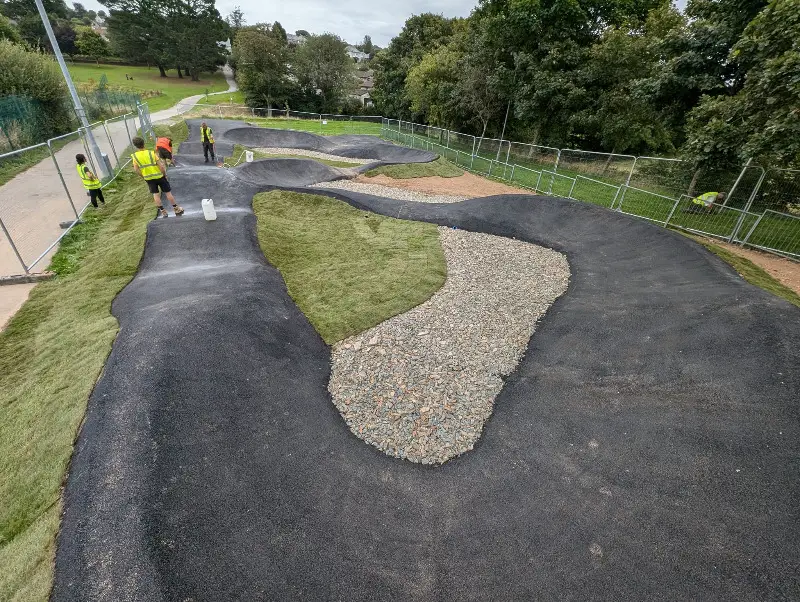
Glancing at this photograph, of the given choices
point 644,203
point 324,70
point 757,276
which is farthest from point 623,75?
point 324,70

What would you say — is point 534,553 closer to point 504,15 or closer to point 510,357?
point 510,357

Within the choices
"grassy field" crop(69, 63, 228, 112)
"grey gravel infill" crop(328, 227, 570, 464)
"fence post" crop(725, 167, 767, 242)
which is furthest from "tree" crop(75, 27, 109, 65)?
"fence post" crop(725, 167, 767, 242)

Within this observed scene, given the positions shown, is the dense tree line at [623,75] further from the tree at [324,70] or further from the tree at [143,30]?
the tree at [143,30]

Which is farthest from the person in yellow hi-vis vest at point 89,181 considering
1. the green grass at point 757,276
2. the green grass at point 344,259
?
the green grass at point 757,276

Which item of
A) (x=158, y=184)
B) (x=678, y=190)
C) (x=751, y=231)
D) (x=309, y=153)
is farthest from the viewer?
(x=309, y=153)

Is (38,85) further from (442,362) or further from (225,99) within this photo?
(225,99)

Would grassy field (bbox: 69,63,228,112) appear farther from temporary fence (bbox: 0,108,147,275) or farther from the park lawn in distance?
temporary fence (bbox: 0,108,147,275)
